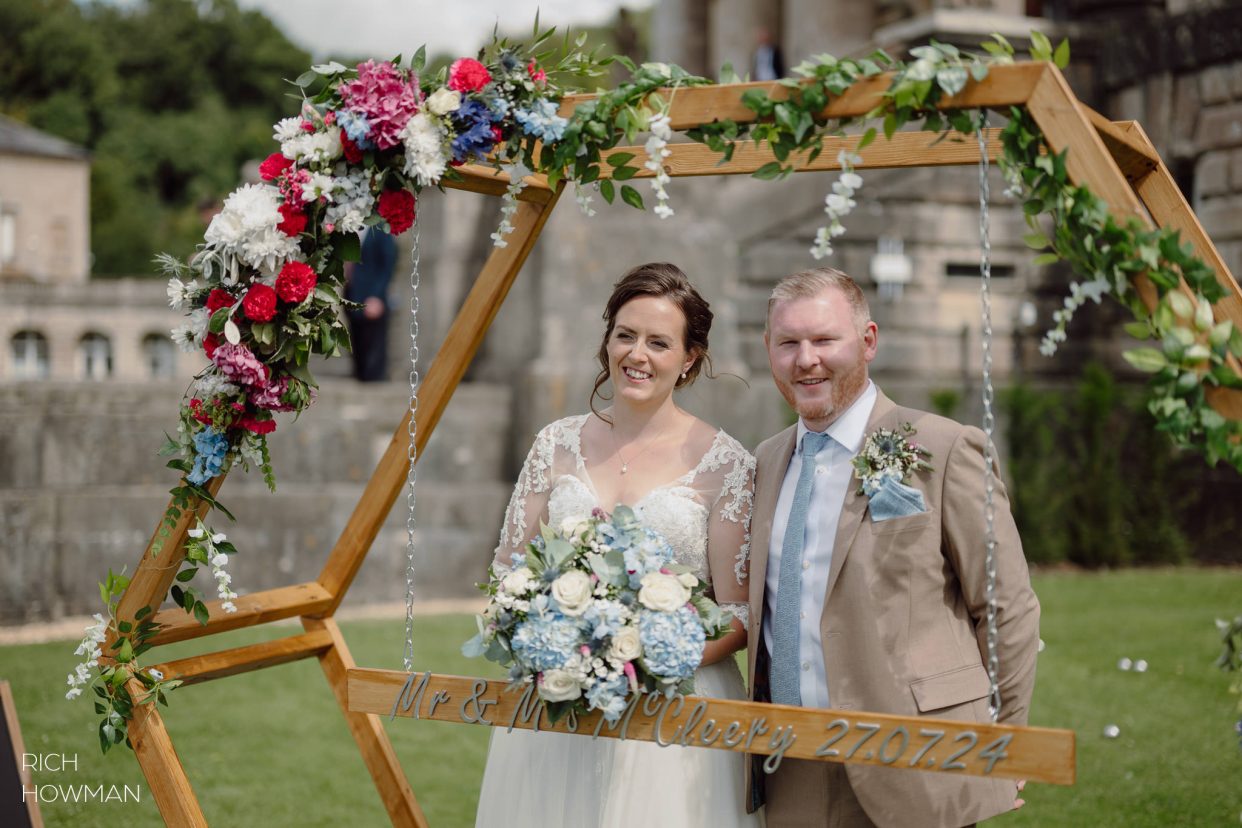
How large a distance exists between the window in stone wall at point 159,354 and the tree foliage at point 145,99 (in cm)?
1608

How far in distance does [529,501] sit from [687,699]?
1163mm

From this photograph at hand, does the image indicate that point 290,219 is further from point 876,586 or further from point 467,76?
point 876,586

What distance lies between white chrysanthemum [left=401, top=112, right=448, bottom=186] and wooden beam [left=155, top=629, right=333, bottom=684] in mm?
1748

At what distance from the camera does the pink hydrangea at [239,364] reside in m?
3.78

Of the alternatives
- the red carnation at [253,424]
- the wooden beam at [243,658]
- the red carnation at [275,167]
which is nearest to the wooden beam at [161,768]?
the wooden beam at [243,658]

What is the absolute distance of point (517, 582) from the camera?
329 centimetres

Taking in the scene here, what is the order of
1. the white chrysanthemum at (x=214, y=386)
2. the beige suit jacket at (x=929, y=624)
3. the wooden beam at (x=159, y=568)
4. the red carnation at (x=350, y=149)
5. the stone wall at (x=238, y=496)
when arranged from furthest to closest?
the stone wall at (x=238, y=496) < the wooden beam at (x=159, y=568) < the white chrysanthemum at (x=214, y=386) < the red carnation at (x=350, y=149) < the beige suit jacket at (x=929, y=624)

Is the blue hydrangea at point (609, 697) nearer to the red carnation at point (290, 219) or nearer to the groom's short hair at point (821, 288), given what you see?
the groom's short hair at point (821, 288)

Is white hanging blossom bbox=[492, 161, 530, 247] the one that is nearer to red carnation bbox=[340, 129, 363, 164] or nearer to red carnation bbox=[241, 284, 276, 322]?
red carnation bbox=[340, 129, 363, 164]

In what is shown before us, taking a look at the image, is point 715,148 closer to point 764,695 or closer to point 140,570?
point 764,695

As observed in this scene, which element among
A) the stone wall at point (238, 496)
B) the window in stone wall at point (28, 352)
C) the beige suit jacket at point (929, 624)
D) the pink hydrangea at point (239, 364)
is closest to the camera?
the beige suit jacket at point (929, 624)

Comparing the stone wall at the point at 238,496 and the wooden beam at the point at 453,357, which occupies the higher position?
the wooden beam at the point at 453,357

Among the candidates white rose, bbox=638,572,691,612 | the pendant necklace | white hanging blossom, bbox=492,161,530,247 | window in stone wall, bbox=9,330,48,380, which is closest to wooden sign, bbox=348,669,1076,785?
white rose, bbox=638,572,691,612

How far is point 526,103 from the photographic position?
3.54 m
